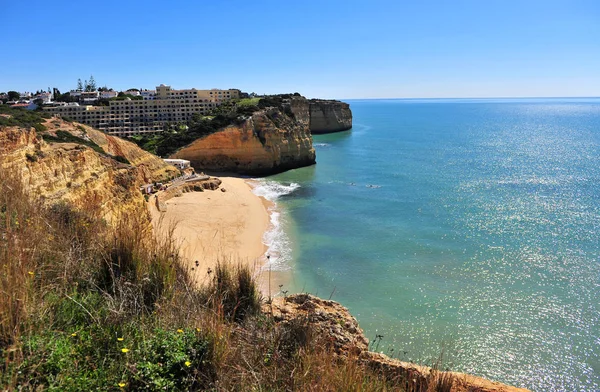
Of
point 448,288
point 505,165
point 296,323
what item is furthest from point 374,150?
point 296,323

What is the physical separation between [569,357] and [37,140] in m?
18.7

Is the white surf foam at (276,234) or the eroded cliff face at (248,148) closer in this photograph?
the white surf foam at (276,234)

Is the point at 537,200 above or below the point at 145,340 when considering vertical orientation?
below

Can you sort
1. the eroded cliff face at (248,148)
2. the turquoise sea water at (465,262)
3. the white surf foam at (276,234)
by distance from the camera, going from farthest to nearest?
the eroded cliff face at (248,148)
the white surf foam at (276,234)
the turquoise sea water at (465,262)

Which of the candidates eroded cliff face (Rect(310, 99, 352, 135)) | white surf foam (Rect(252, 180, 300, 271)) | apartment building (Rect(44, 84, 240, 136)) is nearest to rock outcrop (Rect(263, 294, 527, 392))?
white surf foam (Rect(252, 180, 300, 271))

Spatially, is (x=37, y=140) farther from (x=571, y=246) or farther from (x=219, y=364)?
(x=571, y=246)

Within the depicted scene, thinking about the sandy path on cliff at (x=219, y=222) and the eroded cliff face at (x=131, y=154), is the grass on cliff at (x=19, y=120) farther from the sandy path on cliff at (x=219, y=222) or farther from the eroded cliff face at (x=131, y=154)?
the sandy path on cliff at (x=219, y=222)

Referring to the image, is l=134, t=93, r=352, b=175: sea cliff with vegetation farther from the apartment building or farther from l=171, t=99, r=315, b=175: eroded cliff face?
the apartment building

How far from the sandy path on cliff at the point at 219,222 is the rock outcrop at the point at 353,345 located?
295 inches

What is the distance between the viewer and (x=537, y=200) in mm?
29203

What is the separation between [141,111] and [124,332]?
69.3m

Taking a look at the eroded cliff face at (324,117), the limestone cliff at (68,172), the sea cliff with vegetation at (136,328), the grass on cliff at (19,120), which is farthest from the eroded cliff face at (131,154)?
the eroded cliff face at (324,117)

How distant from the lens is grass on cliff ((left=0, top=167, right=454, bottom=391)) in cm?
390

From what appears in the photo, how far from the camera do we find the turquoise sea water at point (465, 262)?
476 inches
